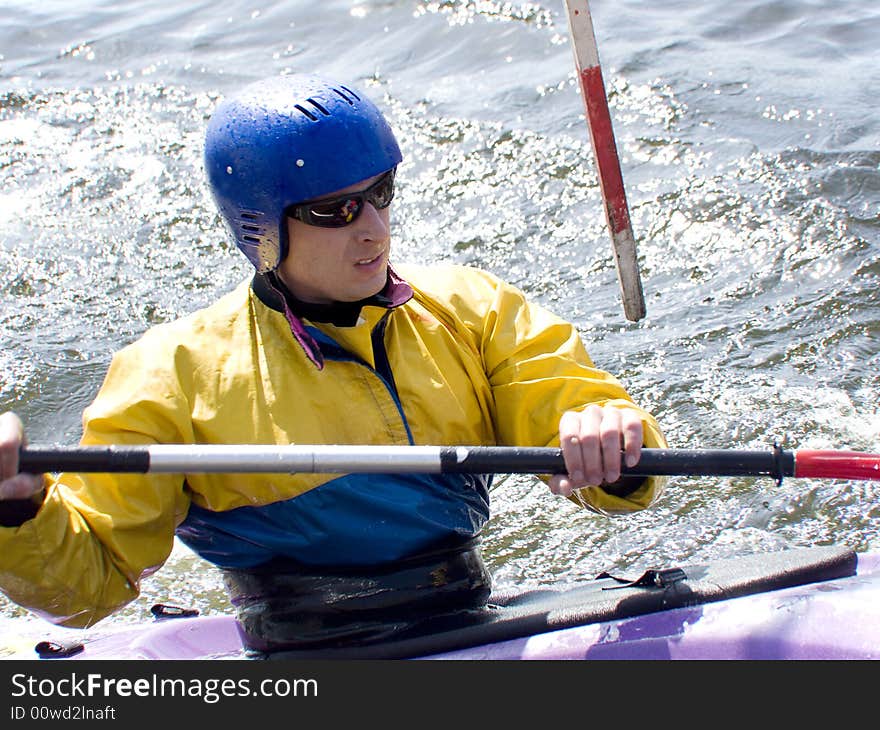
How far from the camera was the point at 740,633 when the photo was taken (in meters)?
2.40

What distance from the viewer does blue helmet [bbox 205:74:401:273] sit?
8.33 ft

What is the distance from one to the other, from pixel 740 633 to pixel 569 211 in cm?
426

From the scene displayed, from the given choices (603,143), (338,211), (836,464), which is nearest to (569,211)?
(603,143)

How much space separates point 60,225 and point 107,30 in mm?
3947

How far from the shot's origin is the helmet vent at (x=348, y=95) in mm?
2633

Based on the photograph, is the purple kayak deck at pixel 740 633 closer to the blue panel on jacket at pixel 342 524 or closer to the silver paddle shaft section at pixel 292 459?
the blue panel on jacket at pixel 342 524

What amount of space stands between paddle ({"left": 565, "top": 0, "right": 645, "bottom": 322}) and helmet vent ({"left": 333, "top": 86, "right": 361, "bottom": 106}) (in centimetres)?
135

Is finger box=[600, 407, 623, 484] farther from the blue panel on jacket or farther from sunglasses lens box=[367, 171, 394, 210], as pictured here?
sunglasses lens box=[367, 171, 394, 210]

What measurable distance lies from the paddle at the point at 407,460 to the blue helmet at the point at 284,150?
0.56 meters

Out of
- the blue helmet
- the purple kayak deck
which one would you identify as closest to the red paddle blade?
the purple kayak deck

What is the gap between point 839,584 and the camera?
104 inches

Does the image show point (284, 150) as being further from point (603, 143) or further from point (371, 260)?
point (603, 143)

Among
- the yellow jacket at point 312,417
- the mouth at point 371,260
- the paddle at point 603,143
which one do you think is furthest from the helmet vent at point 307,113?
the paddle at point 603,143

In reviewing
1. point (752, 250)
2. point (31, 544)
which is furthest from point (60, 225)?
point (31, 544)
